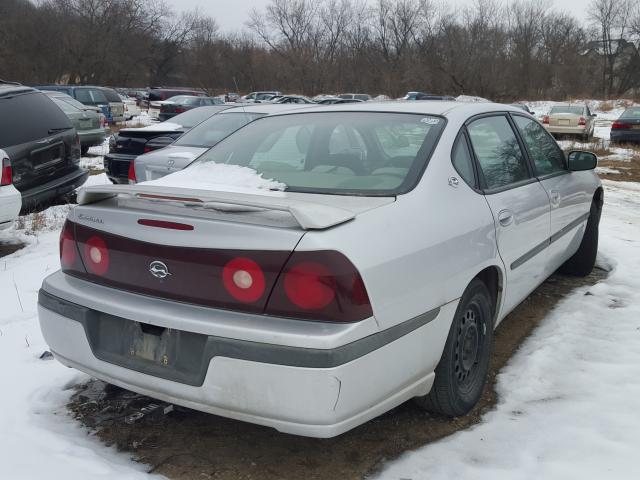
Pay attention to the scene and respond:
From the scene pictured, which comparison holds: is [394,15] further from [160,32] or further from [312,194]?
[312,194]

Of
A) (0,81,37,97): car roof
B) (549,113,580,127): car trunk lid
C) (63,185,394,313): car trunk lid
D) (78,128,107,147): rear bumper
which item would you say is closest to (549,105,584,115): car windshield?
(549,113,580,127): car trunk lid

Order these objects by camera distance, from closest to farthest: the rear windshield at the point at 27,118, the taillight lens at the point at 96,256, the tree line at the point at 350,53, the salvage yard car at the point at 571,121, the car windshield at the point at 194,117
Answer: the taillight lens at the point at 96,256, the rear windshield at the point at 27,118, the car windshield at the point at 194,117, the salvage yard car at the point at 571,121, the tree line at the point at 350,53

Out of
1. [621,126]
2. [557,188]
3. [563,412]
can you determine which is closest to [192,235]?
[563,412]

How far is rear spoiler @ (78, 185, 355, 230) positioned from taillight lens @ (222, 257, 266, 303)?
9.0 inches

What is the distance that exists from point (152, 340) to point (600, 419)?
2.16 meters

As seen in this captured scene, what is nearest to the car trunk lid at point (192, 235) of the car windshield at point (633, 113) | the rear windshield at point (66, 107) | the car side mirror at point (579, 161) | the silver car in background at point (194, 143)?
the car side mirror at point (579, 161)

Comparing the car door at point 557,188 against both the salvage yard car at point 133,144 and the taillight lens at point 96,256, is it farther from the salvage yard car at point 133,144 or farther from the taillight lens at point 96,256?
the salvage yard car at point 133,144

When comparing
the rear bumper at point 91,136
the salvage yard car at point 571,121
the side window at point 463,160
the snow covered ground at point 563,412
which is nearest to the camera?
the snow covered ground at point 563,412

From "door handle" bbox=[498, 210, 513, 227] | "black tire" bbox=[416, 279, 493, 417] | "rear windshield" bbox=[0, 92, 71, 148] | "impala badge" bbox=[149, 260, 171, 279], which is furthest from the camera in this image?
"rear windshield" bbox=[0, 92, 71, 148]

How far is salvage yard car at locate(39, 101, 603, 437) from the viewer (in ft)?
7.39

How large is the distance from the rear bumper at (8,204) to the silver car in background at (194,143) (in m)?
1.62

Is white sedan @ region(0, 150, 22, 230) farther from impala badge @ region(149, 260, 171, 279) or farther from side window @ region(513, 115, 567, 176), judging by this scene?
side window @ region(513, 115, 567, 176)

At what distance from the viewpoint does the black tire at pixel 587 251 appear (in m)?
5.36

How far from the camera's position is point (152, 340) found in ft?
8.29
